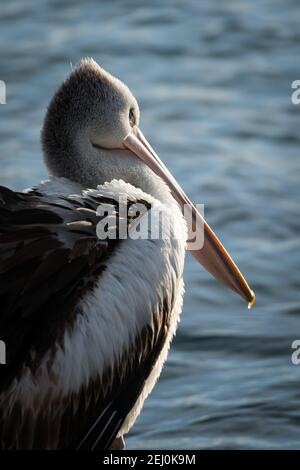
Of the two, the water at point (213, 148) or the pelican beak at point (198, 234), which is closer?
the pelican beak at point (198, 234)

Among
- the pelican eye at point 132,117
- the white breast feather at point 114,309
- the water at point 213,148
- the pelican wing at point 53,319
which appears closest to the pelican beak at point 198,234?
the pelican eye at point 132,117

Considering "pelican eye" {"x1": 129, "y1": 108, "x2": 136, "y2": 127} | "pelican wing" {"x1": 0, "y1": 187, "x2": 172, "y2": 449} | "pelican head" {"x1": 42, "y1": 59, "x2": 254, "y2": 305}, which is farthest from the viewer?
"pelican eye" {"x1": 129, "y1": 108, "x2": 136, "y2": 127}

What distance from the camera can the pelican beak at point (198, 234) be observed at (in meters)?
5.10

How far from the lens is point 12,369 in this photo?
4102 mm

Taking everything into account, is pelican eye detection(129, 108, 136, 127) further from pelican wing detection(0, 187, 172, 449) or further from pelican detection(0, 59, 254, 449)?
pelican wing detection(0, 187, 172, 449)

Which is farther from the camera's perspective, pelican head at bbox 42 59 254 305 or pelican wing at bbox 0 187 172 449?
pelican head at bbox 42 59 254 305

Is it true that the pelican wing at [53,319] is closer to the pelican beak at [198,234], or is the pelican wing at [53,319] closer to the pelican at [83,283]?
the pelican at [83,283]

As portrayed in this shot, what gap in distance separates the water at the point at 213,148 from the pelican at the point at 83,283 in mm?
1113

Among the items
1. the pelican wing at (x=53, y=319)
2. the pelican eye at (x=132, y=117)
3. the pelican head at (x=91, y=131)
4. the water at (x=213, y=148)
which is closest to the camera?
the pelican wing at (x=53, y=319)

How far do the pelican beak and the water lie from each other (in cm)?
79

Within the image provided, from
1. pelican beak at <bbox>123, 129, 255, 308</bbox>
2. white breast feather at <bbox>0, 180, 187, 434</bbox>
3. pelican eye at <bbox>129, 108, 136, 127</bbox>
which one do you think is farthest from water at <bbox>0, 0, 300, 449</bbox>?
pelican eye at <bbox>129, 108, 136, 127</bbox>

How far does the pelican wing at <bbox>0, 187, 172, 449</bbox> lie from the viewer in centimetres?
411
